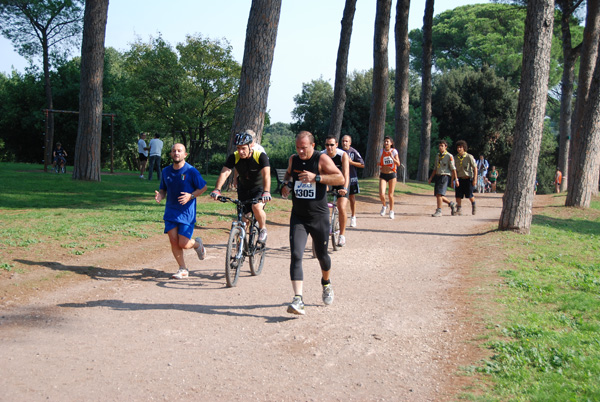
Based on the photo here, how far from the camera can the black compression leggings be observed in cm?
618

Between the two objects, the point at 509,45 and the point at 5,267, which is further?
the point at 509,45

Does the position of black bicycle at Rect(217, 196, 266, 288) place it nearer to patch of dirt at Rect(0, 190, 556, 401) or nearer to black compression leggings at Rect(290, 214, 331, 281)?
patch of dirt at Rect(0, 190, 556, 401)

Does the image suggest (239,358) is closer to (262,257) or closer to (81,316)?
(81,316)

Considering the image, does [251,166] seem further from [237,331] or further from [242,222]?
[237,331]

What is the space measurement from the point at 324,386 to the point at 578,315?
3.59m

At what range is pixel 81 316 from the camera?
6109mm

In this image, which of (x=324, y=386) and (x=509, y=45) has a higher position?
(x=509, y=45)

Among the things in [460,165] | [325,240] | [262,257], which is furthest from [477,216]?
[325,240]

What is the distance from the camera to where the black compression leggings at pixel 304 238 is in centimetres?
618

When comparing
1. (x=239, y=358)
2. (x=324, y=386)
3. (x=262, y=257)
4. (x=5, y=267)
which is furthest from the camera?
(x=262, y=257)

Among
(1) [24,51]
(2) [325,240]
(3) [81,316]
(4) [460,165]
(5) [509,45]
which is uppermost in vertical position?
(5) [509,45]

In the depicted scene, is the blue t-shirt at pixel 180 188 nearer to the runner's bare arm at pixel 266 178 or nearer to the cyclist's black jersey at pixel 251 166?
the cyclist's black jersey at pixel 251 166

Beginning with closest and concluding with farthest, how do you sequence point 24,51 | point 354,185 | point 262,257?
point 262,257 → point 354,185 → point 24,51

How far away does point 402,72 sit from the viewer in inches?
1019
